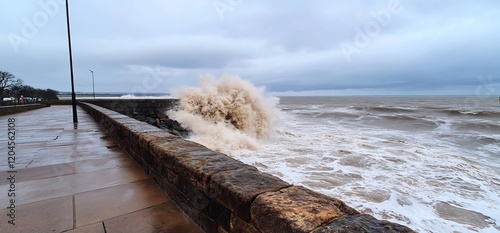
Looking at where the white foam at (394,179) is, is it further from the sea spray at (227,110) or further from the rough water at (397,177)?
the sea spray at (227,110)

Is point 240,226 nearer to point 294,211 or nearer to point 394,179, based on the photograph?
point 294,211

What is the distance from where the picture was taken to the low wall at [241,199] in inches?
49.6

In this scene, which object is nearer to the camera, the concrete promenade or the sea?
the concrete promenade

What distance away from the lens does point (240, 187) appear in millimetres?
1652

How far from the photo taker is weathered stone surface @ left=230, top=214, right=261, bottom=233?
150cm

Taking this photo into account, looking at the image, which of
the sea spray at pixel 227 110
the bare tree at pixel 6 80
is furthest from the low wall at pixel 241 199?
the bare tree at pixel 6 80

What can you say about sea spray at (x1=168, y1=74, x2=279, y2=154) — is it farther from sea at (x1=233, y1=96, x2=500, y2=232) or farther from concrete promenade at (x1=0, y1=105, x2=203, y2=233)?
concrete promenade at (x1=0, y1=105, x2=203, y2=233)

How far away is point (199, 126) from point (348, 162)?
7.49 metres

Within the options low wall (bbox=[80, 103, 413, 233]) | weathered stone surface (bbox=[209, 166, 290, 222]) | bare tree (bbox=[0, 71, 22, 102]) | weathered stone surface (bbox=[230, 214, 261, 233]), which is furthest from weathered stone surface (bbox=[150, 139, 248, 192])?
bare tree (bbox=[0, 71, 22, 102])

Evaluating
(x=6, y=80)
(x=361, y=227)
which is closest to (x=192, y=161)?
(x=361, y=227)

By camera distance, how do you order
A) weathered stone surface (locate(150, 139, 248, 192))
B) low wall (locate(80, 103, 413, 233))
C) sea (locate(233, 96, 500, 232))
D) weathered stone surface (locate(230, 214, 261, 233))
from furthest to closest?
sea (locate(233, 96, 500, 232)) → weathered stone surface (locate(150, 139, 248, 192)) → weathered stone surface (locate(230, 214, 261, 233)) → low wall (locate(80, 103, 413, 233))

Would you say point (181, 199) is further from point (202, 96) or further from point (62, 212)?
point (202, 96)

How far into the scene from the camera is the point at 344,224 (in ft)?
4.03

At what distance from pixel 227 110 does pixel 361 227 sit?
13268mm
